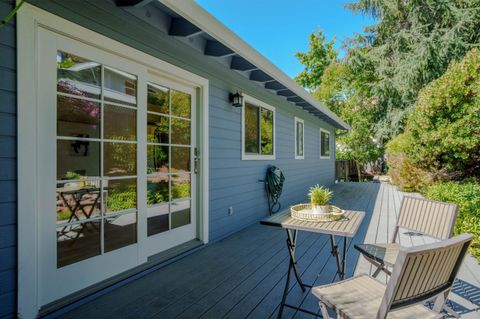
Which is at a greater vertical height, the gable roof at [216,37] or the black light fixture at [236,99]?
the gable roof at [216,37]

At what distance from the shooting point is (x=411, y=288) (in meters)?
1.26

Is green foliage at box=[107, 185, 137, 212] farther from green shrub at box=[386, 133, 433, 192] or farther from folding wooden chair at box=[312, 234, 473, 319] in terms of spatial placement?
green shrub at box=[386, 133, 433, 192]

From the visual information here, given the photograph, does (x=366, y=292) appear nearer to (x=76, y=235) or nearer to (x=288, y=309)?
(x=288, y=309)

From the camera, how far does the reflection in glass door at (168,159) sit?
3.03 m

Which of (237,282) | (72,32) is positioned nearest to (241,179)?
(237,282)

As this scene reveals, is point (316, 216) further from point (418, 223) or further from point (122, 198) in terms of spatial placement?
point (122, 198)

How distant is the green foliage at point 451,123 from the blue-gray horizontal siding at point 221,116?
8.97ft

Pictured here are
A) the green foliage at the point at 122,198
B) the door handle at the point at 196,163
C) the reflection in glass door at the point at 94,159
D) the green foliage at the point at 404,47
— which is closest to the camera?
the reflection in glass door at the point at 94,159

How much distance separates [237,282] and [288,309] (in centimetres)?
60

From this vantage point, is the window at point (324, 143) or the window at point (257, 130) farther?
the window at point (324, 143)

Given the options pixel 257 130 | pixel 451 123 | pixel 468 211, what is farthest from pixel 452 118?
pixel 257 130

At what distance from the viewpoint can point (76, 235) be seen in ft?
7.55

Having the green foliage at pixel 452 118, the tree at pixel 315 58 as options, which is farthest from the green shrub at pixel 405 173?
the tree at pixel 315 58

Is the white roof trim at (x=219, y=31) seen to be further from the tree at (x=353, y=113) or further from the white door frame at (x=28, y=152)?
the tree at (x=353, y=113)
